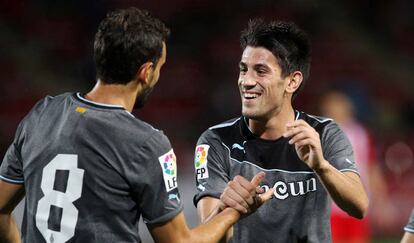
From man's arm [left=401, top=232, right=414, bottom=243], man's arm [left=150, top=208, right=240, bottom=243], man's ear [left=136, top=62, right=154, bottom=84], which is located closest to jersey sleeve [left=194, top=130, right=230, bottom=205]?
man's arm [left=150, top=208, right=240, bottom=243]

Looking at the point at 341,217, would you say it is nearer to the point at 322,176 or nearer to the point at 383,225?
the point at 322,176

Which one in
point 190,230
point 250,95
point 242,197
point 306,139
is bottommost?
point 190,230

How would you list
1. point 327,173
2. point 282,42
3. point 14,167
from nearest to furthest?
point 14,167
point 327,173
point 282,42

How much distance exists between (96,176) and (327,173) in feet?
3.88

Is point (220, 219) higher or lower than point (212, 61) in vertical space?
lower

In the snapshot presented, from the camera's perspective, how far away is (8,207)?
3861 mm

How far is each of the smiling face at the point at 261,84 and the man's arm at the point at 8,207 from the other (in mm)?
1300

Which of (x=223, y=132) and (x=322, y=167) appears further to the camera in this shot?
(x=223, y=132)

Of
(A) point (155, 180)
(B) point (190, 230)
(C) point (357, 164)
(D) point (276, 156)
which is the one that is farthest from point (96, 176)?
(C) point (357, 164)

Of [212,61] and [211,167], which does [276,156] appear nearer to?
[211,167]

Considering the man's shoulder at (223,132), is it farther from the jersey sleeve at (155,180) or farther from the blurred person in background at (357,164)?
the blurred person in background at (357,164)

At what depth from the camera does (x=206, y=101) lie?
1269 centimetres

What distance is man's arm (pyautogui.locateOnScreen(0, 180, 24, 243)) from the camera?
12.4 ft

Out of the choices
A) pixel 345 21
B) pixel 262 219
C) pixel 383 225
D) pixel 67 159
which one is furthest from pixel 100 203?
pixel 345 21
